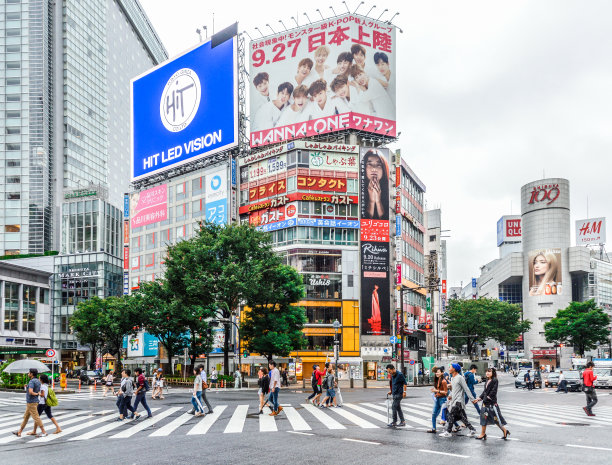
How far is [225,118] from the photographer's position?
78.9 m

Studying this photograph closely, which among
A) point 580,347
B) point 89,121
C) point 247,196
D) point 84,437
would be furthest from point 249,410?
point 89,121

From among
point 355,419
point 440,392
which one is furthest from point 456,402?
point 355,419

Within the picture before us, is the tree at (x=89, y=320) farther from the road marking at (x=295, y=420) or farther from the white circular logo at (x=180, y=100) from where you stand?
the road marking at (x=295, y=420)

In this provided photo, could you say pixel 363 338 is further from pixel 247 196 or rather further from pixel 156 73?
pixel 156 73

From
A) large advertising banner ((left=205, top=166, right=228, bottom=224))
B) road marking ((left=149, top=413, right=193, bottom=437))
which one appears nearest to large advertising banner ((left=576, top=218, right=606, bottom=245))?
large advertising banner ((left=205, top=166, right=228, bottom=224))

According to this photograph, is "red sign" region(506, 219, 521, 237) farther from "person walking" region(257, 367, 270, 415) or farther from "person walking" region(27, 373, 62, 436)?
"person walking" region(27, 373, 62, 436)

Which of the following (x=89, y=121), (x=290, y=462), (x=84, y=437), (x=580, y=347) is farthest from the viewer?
(x=89, y=121)

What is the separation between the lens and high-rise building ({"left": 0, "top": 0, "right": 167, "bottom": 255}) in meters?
121

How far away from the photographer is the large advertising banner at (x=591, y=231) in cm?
16100

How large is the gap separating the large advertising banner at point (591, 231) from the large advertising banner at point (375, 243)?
104036 millimetres

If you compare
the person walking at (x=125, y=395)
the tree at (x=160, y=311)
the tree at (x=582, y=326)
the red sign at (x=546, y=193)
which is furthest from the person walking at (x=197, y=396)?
the red sign at (x=546, y=193)

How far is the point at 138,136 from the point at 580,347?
235ft

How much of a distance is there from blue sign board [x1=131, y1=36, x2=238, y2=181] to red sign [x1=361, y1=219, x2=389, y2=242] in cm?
1790

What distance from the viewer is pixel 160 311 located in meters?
53.9
